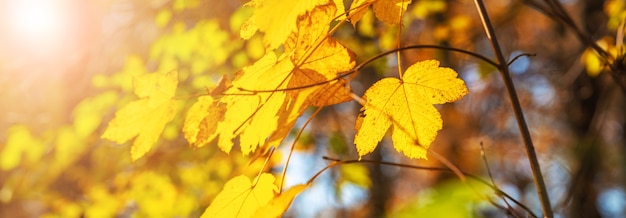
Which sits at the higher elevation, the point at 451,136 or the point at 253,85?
the point at 253,85

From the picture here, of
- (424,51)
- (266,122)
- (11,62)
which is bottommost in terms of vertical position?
(266,122)

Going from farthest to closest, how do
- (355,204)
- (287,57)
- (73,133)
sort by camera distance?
(355,204) < (73,133) < (287,57)

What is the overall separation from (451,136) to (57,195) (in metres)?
4.64

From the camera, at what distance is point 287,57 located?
0.76 metres

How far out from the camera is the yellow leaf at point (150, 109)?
86 cm

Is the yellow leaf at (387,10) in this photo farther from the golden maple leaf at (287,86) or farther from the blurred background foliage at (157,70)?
the blurred background foliage at (157,70)

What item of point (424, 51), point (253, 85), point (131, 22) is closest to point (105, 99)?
point (131, 22)

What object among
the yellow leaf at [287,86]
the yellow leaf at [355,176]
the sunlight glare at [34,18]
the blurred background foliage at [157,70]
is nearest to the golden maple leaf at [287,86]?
the yellow leaf at [287,86]

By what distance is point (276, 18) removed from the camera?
2.07 feet

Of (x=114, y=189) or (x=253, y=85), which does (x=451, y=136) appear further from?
(x=253, y=85)

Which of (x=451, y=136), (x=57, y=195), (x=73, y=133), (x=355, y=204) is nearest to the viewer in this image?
(x=73, y=133)

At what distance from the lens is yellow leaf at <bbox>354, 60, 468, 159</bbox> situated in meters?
0.79

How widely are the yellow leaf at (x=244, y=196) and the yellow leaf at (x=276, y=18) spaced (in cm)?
24

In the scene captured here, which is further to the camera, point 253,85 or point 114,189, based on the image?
point 114,189
